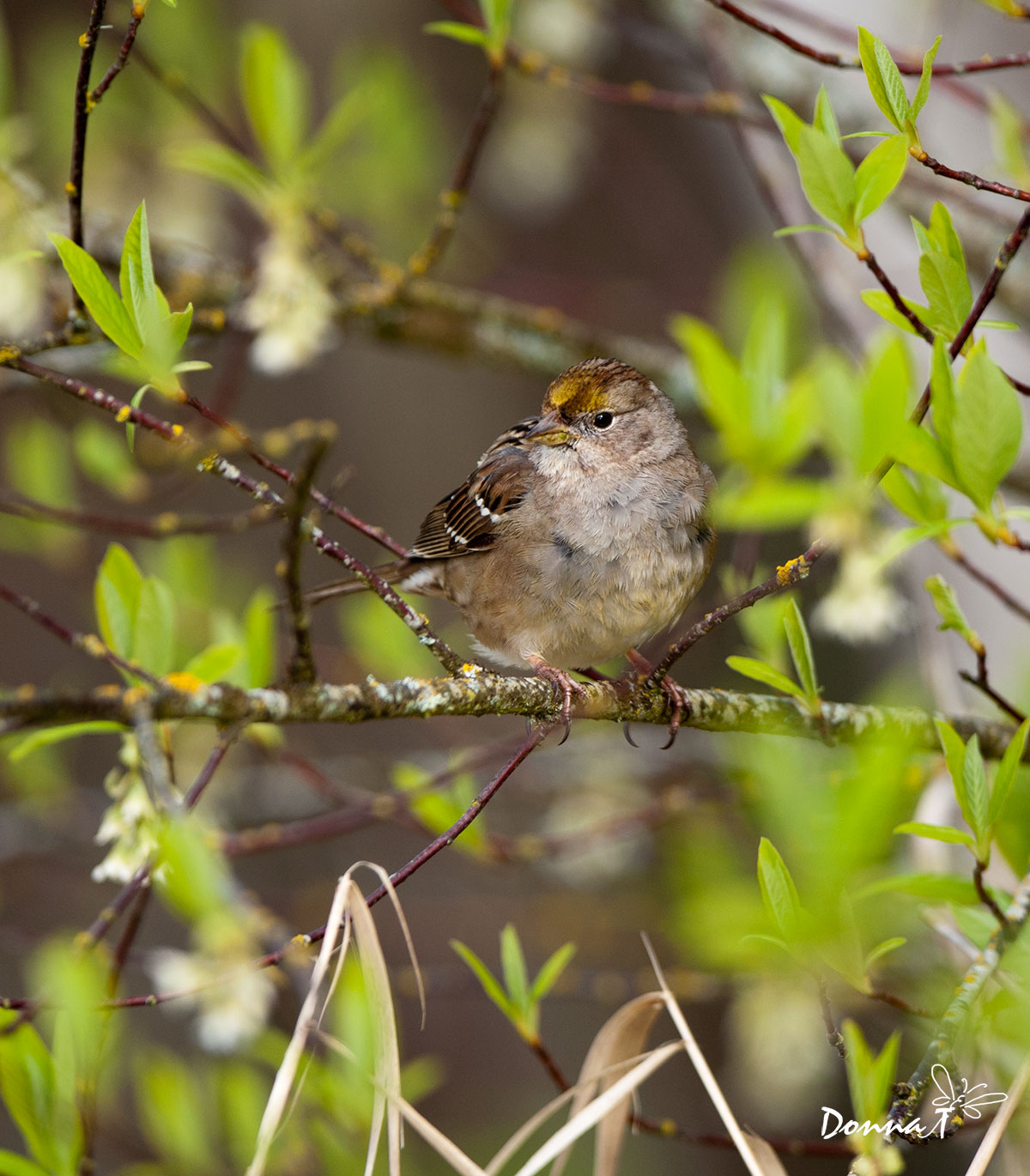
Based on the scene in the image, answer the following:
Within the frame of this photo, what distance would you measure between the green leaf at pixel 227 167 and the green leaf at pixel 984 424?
61.0 inches

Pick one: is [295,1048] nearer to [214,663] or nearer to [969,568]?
[214,663]

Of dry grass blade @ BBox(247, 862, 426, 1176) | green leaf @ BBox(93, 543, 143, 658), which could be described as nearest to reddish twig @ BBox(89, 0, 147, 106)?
green leaf @ BBox(93, 543, 143, 658)

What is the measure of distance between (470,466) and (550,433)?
1.82 meters

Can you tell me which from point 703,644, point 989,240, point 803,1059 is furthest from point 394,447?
point 803,1059

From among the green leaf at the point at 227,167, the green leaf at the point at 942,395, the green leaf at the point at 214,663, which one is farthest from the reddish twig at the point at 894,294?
the green leaf at the point at 227,167

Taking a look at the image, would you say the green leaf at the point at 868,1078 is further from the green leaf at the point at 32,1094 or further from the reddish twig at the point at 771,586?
the green leaf at the point at 32,1094

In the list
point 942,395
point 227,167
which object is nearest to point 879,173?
point 942,395

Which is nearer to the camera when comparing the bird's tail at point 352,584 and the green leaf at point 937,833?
the green leaf at point 937,833

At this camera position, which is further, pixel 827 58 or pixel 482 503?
pixel 482 503

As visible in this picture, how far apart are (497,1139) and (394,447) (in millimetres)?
2510

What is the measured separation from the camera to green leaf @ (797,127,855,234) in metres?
1.28

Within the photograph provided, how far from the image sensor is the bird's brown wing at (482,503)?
251 centimetres

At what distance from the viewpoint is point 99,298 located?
1.27 m

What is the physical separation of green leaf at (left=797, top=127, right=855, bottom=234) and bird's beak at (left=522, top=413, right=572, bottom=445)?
116 centimetres
